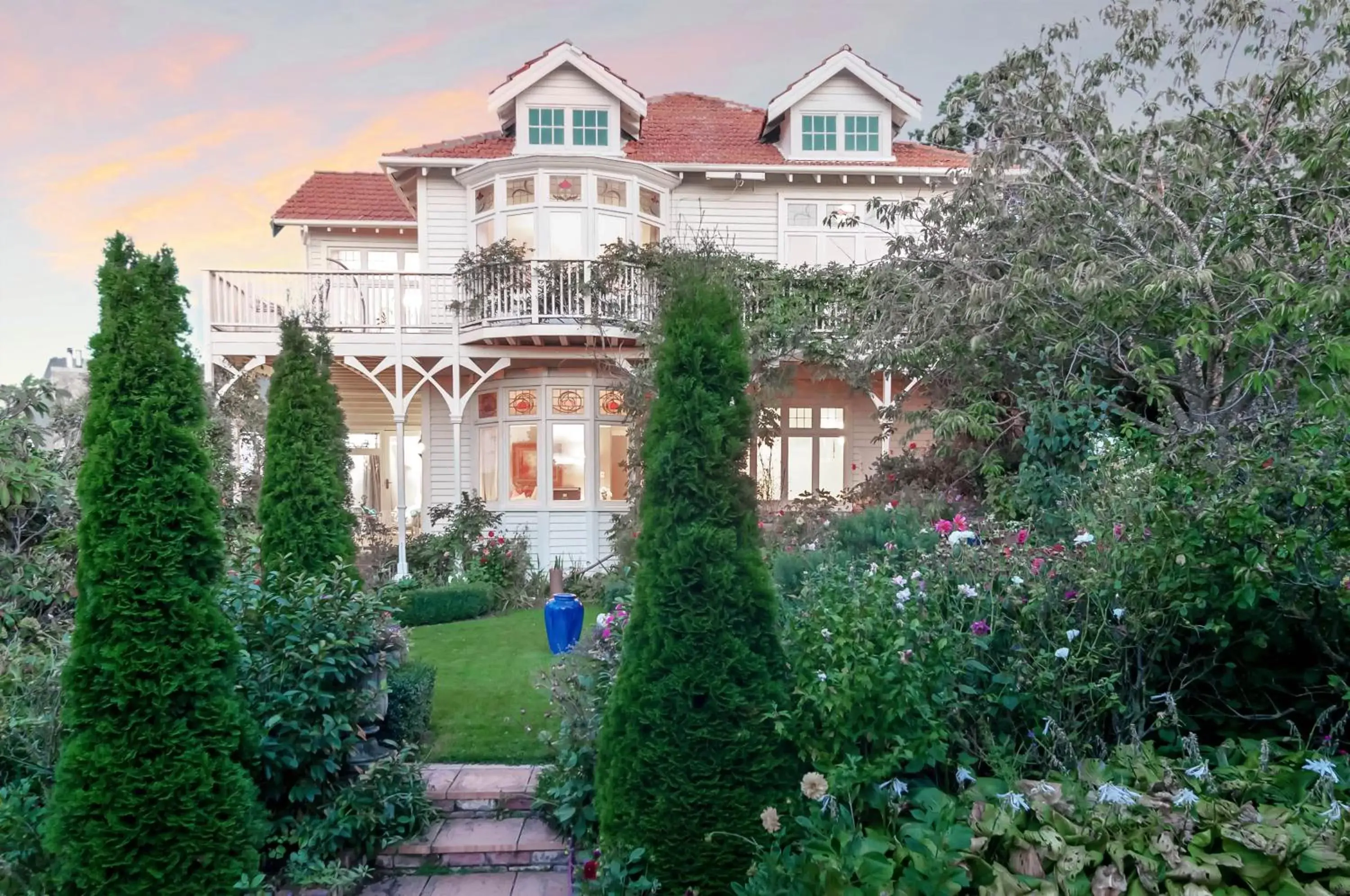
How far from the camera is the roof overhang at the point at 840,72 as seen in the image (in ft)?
40.8

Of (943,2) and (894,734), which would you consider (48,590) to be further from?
(943,2)

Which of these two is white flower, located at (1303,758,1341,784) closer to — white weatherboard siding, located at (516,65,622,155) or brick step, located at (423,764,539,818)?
brick step, located at (423,764,539,818)

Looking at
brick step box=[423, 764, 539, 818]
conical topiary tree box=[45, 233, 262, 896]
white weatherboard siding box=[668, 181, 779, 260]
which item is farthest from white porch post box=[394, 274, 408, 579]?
conical topiary tree box=[45, 233, 262, 896]

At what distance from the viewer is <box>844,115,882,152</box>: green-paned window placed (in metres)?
12.8

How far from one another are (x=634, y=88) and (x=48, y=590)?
10664mm

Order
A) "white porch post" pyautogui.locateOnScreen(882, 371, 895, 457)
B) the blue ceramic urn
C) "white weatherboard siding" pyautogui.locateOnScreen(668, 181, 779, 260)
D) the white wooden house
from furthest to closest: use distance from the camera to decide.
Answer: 1. "white weatherboard siding" pyautogui.locateOnScreen(668, 181, 779, 260)
2. the white wooden house
3. "white porch post" pyautogui.locateOnScreen(882, 371, 895, 457)
4. the blue ceramic urn

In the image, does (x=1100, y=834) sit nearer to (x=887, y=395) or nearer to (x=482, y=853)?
(x=482, y=853)

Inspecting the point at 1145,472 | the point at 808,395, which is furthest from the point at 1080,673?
the point at 808,395

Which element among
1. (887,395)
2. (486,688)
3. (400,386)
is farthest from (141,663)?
(887,395)

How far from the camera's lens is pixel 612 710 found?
313 centimetres

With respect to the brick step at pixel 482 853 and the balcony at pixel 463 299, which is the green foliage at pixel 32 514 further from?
the balcony at pixel 463 299

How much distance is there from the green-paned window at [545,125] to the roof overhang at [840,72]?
3.50m

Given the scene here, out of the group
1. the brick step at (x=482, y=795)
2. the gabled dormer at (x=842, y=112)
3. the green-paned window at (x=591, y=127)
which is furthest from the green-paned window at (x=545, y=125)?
the brick step at (x=482, y=795)

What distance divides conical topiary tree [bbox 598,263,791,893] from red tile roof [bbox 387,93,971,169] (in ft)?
33.2
